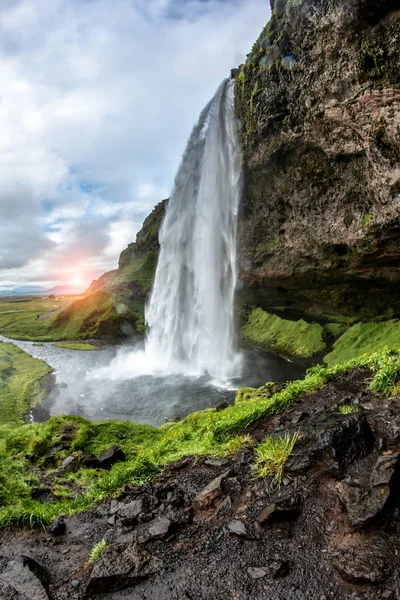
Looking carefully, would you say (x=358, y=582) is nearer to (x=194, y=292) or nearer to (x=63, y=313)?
(x=194, y=292)

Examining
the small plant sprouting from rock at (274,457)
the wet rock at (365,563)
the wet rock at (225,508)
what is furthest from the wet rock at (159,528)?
the wet rock at (365,563)

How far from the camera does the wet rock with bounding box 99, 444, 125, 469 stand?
9.84m

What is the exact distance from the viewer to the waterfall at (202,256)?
108 ft

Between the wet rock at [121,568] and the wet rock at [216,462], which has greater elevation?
the wet rock at [216,462]

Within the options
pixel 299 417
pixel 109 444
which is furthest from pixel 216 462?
pixel 109 444

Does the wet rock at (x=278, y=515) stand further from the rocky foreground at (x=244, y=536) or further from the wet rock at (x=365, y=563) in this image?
the wet rock at (x=365, y=563)

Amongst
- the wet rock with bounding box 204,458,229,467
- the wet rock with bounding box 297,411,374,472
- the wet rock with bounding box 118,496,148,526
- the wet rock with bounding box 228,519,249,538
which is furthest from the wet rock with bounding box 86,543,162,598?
the wet rock with bounding box 297,411,374,472

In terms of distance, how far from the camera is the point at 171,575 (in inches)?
171

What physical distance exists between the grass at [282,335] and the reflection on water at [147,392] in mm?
2038

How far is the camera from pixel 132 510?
5.96 m

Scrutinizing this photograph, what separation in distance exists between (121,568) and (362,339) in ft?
86.0

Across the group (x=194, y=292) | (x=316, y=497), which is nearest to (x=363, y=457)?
(x=316, y=497)

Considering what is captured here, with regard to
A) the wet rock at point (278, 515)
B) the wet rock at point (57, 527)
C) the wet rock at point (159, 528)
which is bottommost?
the wet rock at point (57, 527)

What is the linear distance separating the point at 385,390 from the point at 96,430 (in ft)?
35.5
